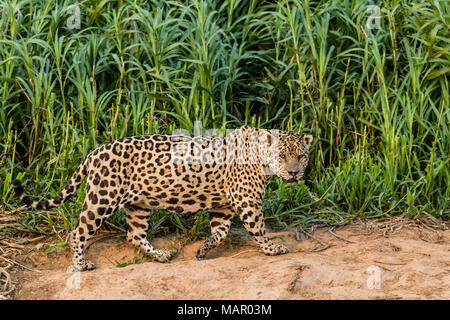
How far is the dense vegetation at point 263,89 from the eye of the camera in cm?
658

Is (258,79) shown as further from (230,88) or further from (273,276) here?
(273,276)

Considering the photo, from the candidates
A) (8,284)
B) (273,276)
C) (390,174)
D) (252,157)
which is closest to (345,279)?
(273,276)

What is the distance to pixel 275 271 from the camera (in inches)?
201

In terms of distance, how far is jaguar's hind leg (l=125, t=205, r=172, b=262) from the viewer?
19.0ft

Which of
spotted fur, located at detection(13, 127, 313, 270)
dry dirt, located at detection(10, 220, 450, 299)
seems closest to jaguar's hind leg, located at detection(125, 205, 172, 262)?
spotted fur, located at detection(13, 127, 313, 270)

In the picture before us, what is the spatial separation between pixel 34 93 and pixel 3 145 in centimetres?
65

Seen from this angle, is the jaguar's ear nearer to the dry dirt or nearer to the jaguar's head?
the jaguar's head

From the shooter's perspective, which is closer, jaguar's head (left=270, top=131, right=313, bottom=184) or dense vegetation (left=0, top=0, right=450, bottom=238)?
jaguar's head (left=270, top=131, right=313, bottom=184)

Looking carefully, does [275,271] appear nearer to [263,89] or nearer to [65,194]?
[65,194]

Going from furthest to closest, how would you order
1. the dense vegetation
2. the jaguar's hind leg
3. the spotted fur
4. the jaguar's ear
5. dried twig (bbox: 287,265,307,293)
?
the dense vegetation < the jaguar's hind leg < the jaguar's ear < the spotted fur < dried twig (bbox: 287,265,307,293)

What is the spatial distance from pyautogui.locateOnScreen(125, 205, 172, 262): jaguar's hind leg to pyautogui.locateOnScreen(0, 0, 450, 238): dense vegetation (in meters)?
0.98

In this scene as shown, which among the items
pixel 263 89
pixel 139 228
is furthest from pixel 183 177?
pixel 263 89

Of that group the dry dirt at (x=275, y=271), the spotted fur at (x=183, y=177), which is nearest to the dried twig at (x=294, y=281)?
the dry dirt at (x=275, y=271)

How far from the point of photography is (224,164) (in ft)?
18.8
